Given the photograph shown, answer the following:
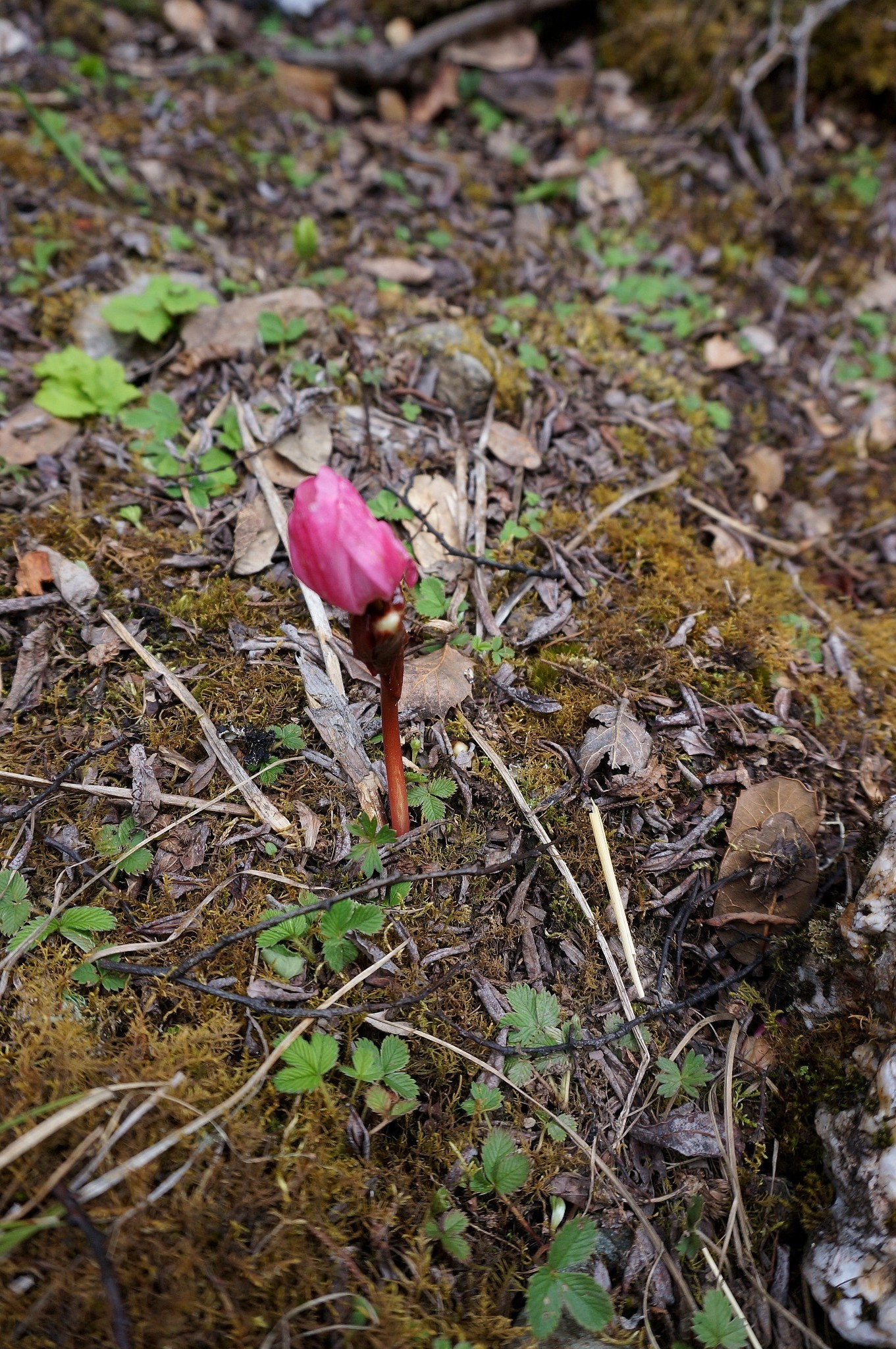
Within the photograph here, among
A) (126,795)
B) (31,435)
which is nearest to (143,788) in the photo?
(126,795)

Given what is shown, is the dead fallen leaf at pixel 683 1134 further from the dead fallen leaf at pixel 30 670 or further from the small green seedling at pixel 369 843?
the dead fallen leaf at pixel 30 670

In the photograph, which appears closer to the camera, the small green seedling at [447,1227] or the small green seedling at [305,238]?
the small green seedling at [447,1227]

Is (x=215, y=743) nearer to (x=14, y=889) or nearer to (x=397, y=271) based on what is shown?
(x=14, y=889)

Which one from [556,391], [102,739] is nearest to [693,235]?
[556,391]

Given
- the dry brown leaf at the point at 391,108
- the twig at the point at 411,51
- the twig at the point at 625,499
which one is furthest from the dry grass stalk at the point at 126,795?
the twig at the point at 411,51

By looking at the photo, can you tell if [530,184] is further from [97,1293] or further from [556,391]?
[97,1293]

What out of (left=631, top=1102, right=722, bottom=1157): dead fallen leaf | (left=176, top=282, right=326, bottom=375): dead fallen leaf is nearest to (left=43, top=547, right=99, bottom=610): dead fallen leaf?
(left=176, top=282, right=326, bottom=375): dead fallen leaf
